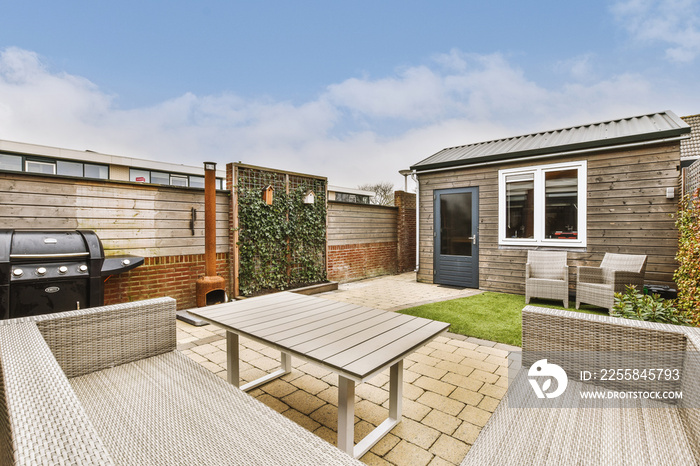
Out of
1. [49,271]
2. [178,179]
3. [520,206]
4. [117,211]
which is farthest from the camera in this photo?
[178,179]

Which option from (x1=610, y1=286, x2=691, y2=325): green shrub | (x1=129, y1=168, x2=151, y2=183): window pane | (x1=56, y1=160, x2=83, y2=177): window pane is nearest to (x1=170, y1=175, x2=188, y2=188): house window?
(x1=129, y1=168, x2=151, y2=183): window pane

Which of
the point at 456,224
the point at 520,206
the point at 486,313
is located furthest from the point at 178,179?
the point at 486,313

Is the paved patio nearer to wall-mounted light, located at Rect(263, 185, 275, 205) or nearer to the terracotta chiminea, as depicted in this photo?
the terracotta chiminea

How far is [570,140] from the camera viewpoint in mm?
5355

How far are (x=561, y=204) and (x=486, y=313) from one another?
2555 millimetres

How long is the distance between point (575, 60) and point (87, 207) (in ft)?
32.3

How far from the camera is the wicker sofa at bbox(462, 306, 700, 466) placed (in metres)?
1.01

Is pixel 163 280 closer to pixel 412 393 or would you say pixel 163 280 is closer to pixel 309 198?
pixel 309 198

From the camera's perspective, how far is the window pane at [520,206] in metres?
5.61

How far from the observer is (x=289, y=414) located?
2.01 m

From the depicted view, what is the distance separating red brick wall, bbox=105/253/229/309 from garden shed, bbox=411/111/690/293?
4.40 metres

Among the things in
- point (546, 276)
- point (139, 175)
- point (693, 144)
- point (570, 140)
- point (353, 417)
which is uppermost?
point (693, 144)

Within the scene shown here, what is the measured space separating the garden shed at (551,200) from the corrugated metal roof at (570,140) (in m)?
0.02

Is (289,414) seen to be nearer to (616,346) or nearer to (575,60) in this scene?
(616,346)
